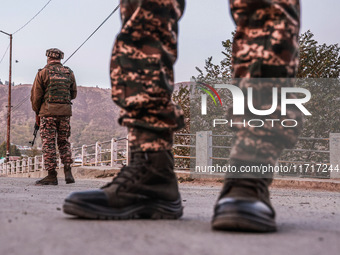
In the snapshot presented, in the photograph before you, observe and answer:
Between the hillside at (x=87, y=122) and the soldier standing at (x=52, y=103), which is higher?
the hillside at (x=87, y=122)

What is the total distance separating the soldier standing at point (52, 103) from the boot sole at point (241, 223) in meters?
4.72

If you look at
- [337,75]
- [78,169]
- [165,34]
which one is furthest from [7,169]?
[165,34]

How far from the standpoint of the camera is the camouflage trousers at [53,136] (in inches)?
224

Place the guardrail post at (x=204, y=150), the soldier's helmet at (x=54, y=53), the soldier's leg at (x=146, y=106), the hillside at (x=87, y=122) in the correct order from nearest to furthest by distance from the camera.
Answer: the soldier's leg at (x=146, y=106) → the soldier's helmet at (x=54, y=53) → the guardrail post at (x=204, y=150) → the hillside at (x=87, y=122)

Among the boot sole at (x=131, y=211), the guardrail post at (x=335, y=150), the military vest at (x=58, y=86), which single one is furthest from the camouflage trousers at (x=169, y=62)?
the guardrail post at (x=335, y=150)

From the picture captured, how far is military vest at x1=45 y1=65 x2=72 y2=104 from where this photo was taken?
5600 mm

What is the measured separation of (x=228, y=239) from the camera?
3.43 ft

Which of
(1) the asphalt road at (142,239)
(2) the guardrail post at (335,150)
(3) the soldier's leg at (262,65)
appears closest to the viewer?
(1) the asphalt road at (142,239)

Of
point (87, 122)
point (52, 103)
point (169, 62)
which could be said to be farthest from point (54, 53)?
point (87, 122)

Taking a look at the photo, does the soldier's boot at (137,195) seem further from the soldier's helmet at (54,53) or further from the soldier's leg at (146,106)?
the soldier's helmet at (54,53)

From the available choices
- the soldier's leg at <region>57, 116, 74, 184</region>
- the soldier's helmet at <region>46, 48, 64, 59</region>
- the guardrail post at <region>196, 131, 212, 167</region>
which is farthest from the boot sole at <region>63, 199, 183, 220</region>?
the guardrail post at <region>196, 131, 212, 167</region>

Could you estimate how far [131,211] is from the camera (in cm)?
145

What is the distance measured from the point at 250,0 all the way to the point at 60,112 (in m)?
4.56

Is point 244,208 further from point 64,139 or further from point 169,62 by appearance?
point 64,139
